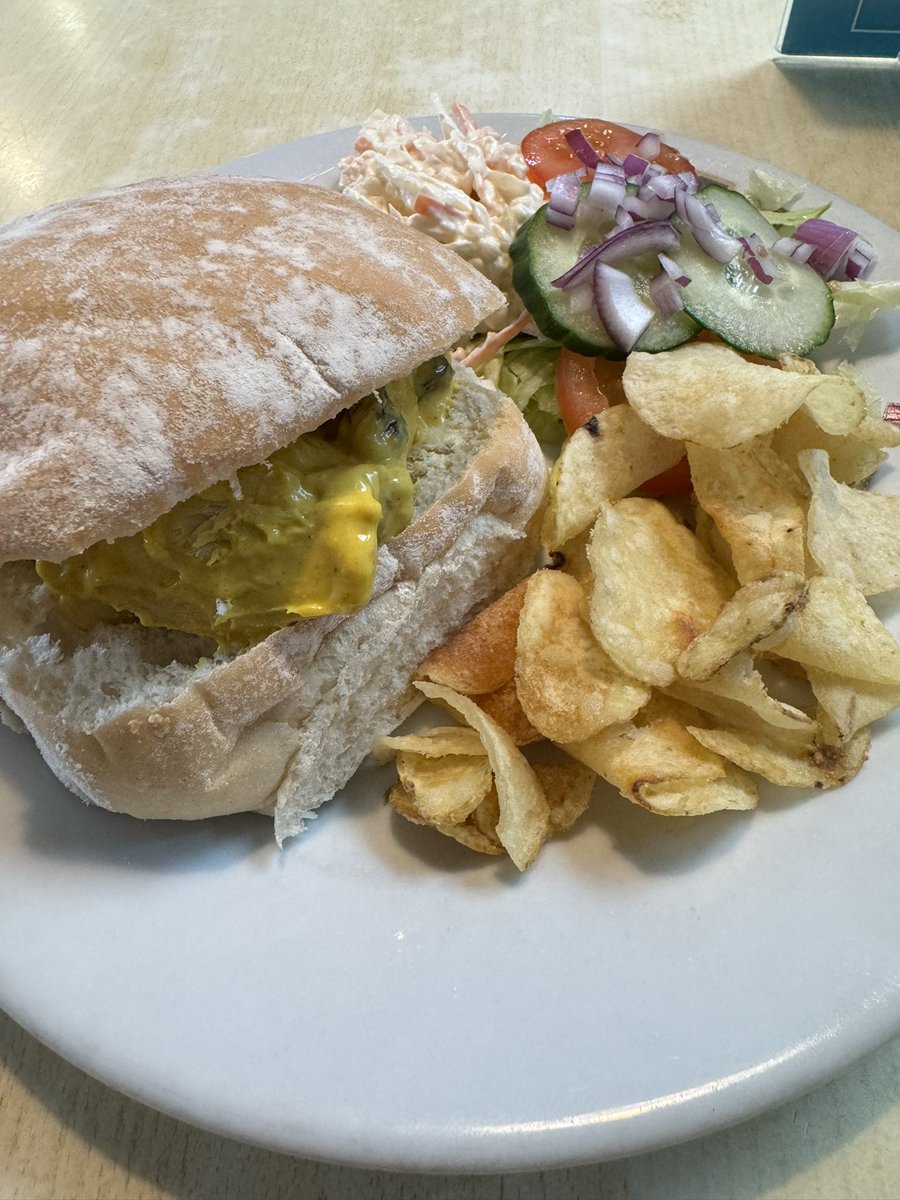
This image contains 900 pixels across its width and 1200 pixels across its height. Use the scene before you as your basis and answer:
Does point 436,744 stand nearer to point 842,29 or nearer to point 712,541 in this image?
point 712,541

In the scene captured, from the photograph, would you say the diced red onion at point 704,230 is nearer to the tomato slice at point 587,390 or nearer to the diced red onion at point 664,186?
the diced red onion at point 664,186

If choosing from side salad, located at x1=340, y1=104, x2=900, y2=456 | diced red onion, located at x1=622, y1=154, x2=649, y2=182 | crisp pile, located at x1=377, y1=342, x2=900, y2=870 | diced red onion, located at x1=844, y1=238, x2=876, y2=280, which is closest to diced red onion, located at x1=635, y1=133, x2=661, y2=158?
side salad, located at x1=340, y1=104, x2=900, y2=456

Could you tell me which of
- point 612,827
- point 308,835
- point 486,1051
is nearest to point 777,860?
point 612,827

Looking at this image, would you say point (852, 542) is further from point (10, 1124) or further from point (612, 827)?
point (10, 1124)

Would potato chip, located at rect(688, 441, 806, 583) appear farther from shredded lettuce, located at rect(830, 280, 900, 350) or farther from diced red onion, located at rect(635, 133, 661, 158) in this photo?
diced red onion, located at rect(635, 133, 661, 158)

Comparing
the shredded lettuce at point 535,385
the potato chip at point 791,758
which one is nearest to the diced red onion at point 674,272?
the shredded lettuce at point 535,385

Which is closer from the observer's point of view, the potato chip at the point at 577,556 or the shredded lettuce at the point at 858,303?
A: the potato chip at the point at 577,556

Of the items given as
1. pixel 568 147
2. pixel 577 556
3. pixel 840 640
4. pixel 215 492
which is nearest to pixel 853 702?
pixel 840 640
